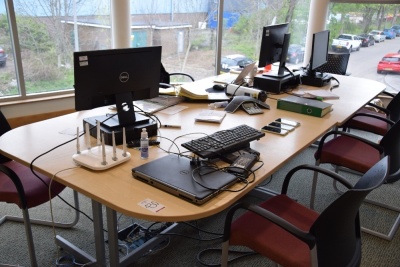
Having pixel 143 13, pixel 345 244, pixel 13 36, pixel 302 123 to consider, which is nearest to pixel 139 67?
pixel 302 123

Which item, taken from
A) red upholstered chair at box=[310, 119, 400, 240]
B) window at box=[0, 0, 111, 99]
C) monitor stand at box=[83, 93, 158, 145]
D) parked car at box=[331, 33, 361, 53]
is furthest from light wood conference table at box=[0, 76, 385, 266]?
parked car at box=[331, 33, 361, 53]

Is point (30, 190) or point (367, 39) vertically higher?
point (367, 39)

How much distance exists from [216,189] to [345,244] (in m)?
0.56

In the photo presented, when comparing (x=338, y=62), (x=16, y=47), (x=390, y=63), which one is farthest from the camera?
(x=390, y=63)

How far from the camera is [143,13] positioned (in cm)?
452

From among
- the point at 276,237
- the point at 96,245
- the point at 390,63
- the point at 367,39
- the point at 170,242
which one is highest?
the point at 367,39

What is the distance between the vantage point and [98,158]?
158 cm

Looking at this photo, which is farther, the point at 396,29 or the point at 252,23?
the point at 252,23

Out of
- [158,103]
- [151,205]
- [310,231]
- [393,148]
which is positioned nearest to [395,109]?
[393,148]

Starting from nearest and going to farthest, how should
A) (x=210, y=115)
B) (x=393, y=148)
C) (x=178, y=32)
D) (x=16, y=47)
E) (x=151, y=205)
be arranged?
1. (x=151, y=205)
2. (x=393, y=148)
3. (x=210, y=115)
4. (x=16, y=47)
5. (x=178, y=32)

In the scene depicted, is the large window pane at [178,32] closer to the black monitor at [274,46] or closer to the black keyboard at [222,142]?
the black monitor at [274,46]

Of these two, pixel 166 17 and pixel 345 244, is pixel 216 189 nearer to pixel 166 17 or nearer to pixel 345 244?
pixel 345 244

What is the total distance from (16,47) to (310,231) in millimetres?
3494

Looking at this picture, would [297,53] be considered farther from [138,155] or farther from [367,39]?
[138,155]
